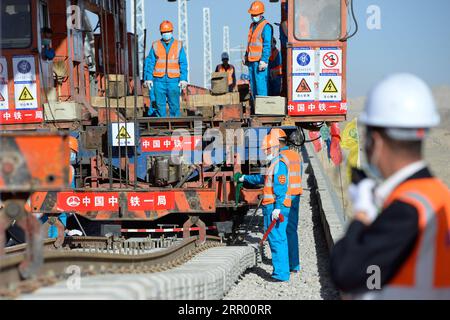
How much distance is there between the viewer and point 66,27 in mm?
11930

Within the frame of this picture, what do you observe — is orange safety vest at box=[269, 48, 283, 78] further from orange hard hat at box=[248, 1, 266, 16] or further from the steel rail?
the steel rail

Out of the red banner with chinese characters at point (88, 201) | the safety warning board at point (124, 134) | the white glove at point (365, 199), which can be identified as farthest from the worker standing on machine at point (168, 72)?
the white glove at point (365, 199)

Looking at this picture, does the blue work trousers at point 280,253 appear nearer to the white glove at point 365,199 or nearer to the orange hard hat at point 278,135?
the orange hard hat at point 278,135

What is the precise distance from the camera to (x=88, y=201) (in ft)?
31.2

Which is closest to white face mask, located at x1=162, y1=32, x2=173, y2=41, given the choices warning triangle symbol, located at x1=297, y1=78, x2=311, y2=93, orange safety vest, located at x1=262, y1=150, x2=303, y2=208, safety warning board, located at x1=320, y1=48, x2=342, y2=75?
warning triangle symbol, located at x1=297, y1=78, x2=311, y2=93

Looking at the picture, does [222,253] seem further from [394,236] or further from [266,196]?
[394,236]

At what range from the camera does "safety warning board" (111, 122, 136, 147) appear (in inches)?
395

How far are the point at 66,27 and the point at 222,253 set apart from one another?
560cm

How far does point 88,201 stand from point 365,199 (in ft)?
23.8

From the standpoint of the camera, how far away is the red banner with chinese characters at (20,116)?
10742mm

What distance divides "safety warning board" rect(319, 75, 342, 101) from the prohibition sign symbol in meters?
0.18

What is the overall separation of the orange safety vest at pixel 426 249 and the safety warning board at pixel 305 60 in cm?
788

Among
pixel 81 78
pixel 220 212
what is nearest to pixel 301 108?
pixel 220 212
